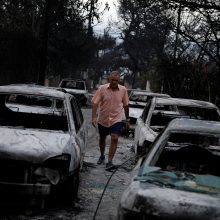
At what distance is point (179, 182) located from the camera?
191 inches

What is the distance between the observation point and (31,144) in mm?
6559

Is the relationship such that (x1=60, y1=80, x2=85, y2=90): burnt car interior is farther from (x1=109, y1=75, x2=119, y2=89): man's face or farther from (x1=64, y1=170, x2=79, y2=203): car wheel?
(x1=64, y1=170, x2=79, y2=203): car wheel

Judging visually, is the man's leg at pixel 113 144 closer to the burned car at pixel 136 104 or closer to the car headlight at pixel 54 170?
the car headlight at pixel 54 170

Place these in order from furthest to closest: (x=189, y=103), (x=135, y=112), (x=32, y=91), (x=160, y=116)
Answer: (x=135, y=112) → (x=160, y=116) → (x=189, y=103) → (x=32, y=91)

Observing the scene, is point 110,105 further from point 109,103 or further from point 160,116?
point 160,116

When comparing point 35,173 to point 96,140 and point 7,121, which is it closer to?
point 7,121

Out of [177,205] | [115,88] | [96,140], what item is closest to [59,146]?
[177,205]

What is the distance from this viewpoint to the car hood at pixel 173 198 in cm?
426

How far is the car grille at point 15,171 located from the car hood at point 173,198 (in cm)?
179

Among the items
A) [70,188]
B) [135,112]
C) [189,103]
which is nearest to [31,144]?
[70,188]

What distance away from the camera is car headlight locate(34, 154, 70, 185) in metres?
6.31

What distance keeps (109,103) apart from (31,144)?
3.93 m

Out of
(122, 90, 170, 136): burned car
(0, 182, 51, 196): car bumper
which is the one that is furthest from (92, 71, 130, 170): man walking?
(122, 90, 170, 136): burned car

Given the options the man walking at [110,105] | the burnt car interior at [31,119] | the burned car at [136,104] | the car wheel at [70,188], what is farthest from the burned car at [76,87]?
the car wheel at [70,188]
